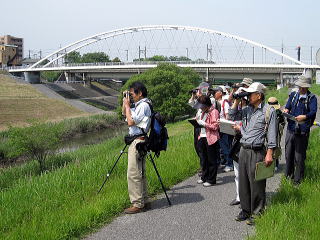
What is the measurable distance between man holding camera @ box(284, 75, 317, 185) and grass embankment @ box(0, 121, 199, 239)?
205 cm

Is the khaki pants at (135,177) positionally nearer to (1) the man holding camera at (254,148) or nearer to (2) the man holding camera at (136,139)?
(2) the man holding camera at (136,139)

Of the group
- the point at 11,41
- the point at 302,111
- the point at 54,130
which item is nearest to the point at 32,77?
the point at 54,130

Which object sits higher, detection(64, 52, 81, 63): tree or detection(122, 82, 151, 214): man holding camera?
detection(64, 52, 81, 63): tree

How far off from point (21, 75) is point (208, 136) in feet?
233

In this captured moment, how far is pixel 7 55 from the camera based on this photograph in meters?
89.4

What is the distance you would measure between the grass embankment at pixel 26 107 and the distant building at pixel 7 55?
115 feet

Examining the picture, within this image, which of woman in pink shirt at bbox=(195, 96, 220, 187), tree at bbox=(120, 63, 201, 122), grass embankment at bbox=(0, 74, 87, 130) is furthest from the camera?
grass embankment at bbox=(0, 74, 87, 130)

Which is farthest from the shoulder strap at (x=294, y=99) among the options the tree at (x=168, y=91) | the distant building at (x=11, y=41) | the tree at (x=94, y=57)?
the distant building at (x=11, y=41)

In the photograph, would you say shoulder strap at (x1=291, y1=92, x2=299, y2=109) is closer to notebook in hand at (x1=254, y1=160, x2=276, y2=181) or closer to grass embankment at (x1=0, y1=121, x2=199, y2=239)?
notebook in hand at (x1=254, y1=160, x2=276, y2=181)

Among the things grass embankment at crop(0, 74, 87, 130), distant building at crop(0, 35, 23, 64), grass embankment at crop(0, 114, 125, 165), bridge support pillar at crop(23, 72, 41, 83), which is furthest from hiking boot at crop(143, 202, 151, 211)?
distant building at crop(0, 35, 23, 64)

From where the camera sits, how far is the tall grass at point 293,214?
3.81 m

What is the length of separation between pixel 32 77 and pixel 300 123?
219 ft

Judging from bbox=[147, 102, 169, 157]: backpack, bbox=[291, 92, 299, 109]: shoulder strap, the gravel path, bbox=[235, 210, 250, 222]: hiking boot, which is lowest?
the gravel path

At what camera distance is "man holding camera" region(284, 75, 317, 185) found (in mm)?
5523
